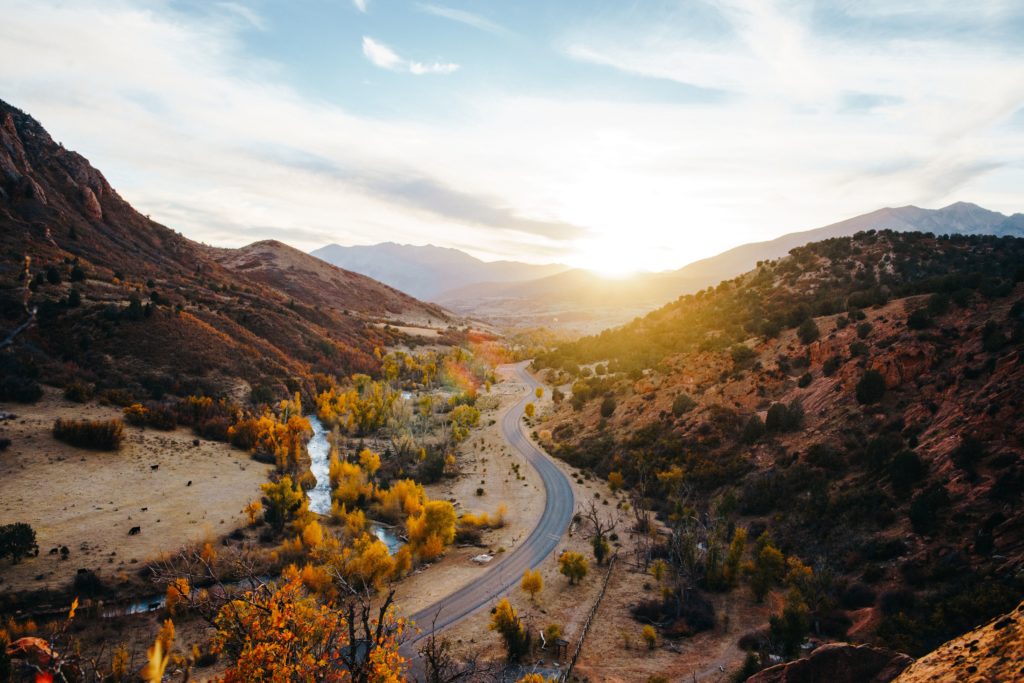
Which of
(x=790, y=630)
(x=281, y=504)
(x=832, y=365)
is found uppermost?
(x=832, y=365)

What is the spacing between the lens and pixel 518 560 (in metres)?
36.6

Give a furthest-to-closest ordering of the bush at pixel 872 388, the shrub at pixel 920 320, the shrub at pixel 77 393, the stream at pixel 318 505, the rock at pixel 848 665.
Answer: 1. the shrub at pixel 77 393
2. the shrub at pixel 920 320
3. the bush at pixel 872 388
4. the stream at pixel 318 505
5. the rock at pixel 848 665

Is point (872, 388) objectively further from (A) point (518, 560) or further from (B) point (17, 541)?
(B) point (17, 541)

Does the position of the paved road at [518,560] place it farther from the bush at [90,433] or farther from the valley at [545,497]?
the bush at [90,433]

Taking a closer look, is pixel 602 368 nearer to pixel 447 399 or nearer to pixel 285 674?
pixel 447 399

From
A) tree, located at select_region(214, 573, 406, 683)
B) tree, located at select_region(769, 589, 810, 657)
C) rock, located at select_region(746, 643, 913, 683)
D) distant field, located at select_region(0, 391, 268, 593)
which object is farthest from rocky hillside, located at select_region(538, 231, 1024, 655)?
distant field, located at select_region(0, 391, 268, 593)

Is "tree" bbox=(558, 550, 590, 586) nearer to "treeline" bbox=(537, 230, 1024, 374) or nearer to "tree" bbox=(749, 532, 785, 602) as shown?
"tree" bbox=(749, 532, 785, 602)

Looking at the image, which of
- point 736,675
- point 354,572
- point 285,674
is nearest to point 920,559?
point 736,675

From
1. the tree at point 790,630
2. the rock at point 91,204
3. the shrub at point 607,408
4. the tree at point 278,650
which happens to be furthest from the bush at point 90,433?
the rock at point 91,204

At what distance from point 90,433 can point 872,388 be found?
65.7m

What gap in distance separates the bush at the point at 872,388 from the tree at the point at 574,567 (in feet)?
85.7

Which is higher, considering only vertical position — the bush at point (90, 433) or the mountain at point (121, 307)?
the mountain at point (121, 307)

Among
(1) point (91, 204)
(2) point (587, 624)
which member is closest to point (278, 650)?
(2) point (587, 624)

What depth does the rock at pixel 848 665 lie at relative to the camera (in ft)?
40.0
